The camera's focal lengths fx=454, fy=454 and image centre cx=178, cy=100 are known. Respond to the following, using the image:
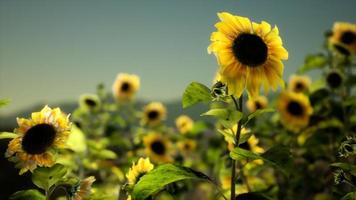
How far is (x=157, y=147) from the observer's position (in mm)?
3654

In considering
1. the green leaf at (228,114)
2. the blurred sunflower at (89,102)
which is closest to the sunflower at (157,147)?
the blurred sunflower at (89,102)

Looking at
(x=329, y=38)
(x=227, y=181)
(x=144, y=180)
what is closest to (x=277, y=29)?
(x=144, y=180)

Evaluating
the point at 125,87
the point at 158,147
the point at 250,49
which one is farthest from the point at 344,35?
the point at 125,87

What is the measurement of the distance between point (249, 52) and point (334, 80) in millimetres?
1763

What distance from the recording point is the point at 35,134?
137cm

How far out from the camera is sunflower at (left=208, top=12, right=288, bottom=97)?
50.6 inches

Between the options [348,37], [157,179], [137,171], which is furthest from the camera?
[348,37]

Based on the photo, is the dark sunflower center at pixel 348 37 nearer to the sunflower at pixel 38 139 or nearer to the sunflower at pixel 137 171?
the sunflower at pixel 137 171

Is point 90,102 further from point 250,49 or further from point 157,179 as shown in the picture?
point 157,179

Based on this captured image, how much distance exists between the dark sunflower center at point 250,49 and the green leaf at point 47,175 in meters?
0.59

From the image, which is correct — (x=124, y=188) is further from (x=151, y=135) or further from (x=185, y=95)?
(x=151, y=135)

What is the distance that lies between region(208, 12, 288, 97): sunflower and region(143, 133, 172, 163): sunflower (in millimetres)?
2294

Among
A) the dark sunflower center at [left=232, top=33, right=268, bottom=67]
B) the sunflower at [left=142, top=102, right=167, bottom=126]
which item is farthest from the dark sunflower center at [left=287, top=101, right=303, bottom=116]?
the dark sunflower center at [left=232, top=33, right=268, bottom=67]

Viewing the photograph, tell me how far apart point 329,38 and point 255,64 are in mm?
2092
